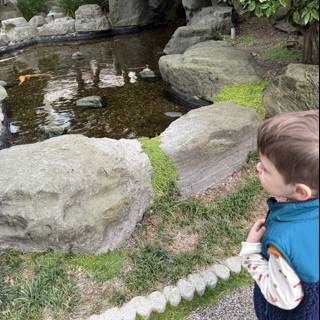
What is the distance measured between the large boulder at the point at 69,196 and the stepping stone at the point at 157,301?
638 mm

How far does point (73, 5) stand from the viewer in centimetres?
1372

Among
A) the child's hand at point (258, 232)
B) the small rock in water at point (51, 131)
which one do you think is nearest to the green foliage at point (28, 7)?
the small rock in water at point (51, 131)

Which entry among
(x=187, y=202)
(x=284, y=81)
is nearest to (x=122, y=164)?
(x=187, y=202)

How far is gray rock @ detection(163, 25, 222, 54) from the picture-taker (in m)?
9.36

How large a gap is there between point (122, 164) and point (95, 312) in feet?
3.93

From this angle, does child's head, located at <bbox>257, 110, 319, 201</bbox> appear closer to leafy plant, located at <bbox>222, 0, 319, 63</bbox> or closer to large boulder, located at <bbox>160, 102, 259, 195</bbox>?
large boulder, located at <bbox>160, 102, 259, 195</bbox>

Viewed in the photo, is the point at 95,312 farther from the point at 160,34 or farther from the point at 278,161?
the point at 160,34

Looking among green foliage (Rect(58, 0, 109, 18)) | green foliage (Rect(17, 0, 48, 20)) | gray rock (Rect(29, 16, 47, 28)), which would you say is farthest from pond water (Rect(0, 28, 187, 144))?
green foliage (Rect(17, 0, 48, 20))

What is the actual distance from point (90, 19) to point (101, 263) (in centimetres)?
Answer: 1089

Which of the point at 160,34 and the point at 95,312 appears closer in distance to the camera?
the point at 95,312

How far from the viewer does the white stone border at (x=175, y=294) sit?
2855mm

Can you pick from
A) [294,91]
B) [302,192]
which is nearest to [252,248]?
[302,192]

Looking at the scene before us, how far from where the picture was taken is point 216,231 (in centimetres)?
354

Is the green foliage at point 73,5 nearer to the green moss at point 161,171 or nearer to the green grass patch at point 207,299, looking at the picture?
the green moss at point 161,171
